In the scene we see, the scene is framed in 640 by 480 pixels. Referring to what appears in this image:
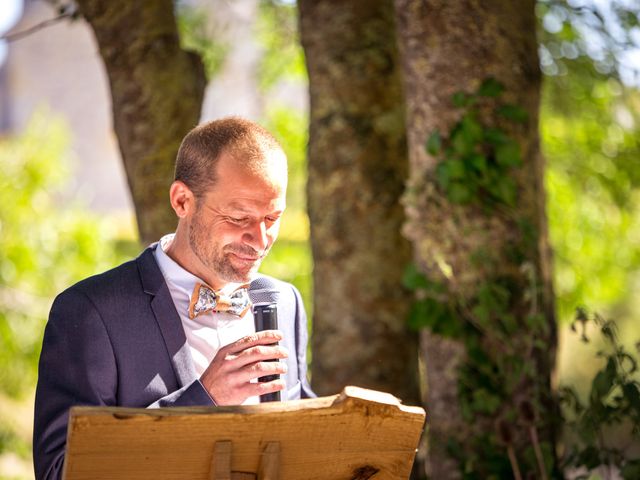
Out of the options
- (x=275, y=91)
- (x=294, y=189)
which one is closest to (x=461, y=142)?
(x=275, y=91)

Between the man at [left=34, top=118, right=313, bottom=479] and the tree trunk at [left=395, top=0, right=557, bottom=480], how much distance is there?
1.48m

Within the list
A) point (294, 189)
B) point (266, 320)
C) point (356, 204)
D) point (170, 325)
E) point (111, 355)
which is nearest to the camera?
point (266, 320)

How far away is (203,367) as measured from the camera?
2.81 m

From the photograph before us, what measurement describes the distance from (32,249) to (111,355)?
29.3 feet

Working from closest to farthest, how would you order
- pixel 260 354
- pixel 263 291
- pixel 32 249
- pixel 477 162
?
pixel 260 354
pixel 263 291
pixel 477 162
pixel 32 249

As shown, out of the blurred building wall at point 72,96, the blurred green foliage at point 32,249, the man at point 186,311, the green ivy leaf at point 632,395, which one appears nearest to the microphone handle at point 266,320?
the man at point 186,311

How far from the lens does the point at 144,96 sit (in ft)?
16.3

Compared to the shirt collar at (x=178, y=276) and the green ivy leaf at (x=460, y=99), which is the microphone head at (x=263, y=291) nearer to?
the shirt collar at (x=178, y=276)

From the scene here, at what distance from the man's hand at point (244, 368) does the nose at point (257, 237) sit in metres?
0.36

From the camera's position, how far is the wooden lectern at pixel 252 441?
6.67 feet

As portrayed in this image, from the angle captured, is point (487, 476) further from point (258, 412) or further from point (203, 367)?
point (258, 412)

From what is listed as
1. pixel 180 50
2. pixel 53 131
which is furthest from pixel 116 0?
pixel 53 131

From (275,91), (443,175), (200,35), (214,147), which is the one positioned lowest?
(275,91)

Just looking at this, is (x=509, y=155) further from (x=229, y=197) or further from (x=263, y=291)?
(x=229, y=197)
